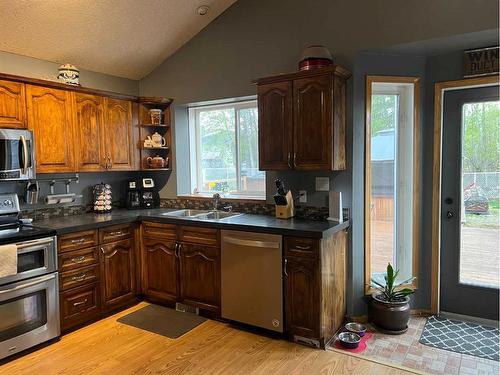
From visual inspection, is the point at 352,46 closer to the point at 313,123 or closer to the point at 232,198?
the point at 313,123

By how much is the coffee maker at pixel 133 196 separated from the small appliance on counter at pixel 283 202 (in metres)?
1.78

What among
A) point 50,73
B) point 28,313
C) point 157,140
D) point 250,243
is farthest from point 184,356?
point 50,73

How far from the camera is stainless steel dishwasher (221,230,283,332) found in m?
2.82

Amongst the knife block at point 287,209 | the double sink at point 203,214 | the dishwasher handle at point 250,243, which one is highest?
the knife block at point 287,209

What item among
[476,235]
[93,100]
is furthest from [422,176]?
[93,100]

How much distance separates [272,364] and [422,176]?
6.75 feet

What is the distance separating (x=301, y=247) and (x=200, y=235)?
990 millimetres

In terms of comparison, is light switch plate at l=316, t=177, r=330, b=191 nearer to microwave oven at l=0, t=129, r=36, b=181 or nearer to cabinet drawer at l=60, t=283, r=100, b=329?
cabinet drawer at l=60, t=283, r=100, b=329

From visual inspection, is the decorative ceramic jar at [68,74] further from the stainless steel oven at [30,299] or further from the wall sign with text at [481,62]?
the wall sign with text at [481,62]

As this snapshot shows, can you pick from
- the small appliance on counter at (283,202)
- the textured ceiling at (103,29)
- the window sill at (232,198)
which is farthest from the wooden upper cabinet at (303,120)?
the textured ceiling at (103,29)

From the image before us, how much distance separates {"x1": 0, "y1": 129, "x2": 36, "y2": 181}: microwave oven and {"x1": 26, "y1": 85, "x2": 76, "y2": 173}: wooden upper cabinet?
0.43 feet

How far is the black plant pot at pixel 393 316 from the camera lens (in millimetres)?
2900

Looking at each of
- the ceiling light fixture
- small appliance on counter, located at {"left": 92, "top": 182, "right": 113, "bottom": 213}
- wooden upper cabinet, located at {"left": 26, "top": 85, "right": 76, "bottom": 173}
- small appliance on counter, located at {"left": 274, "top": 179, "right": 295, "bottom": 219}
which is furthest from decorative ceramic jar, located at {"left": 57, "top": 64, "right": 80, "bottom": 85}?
small appliance on counter, located at {"left": 274, "top": 179, "right": 295, "bottom": 219}

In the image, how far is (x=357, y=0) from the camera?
297cm
